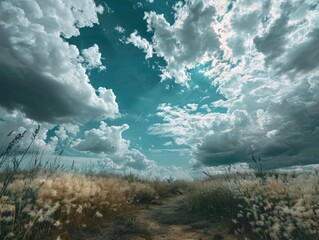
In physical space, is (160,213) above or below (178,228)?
above

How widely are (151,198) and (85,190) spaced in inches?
282

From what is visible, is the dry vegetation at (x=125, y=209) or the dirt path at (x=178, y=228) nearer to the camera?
the dry vegetation at (x=125, y=209)

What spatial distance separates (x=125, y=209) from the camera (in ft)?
34.5

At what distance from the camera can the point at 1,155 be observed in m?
5.72

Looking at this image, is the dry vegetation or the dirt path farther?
the dirt path

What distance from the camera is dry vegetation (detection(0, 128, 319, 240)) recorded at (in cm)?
515

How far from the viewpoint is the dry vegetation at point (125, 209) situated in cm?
515

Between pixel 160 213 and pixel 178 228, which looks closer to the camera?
pixel 178 228

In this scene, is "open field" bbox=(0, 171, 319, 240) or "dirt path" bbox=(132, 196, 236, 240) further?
"dirt path" bbox=(132, 196, 236, 240)

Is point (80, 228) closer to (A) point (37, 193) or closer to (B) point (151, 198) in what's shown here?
(A) point (37, 193)

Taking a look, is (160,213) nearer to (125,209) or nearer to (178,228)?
(125,209)

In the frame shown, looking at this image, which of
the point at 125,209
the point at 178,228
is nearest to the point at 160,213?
the point at 125,209

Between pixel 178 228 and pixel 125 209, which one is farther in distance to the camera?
pixel 125 209

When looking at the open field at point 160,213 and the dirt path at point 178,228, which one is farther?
the dirt path at point 178,228
